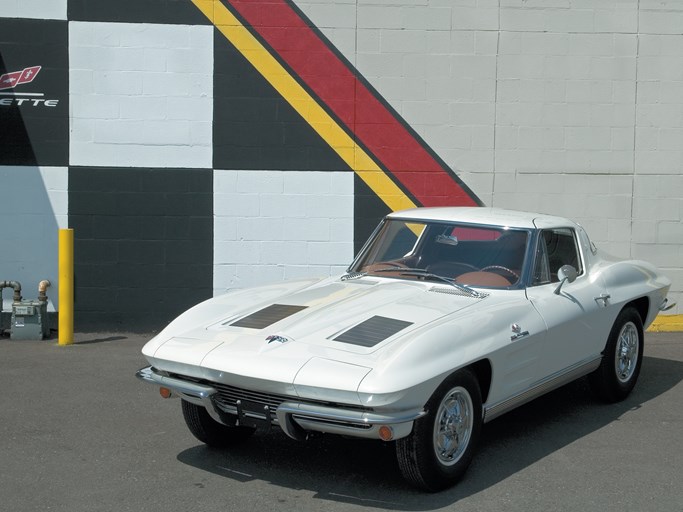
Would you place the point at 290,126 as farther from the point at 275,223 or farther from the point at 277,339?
the point at 277,339

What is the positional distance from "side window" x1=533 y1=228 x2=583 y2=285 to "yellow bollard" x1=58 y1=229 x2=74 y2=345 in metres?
4.62

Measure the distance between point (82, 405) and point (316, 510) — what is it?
107 inches

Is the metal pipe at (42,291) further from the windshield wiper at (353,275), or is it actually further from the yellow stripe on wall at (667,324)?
the yellow stripe on wall at (667,324)

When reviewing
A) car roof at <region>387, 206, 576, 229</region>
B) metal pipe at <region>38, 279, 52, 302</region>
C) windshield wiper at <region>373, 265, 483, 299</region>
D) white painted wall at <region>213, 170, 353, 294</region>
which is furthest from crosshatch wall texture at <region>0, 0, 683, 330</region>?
windshield wiper at <region>373, 265, 483, 299</region>

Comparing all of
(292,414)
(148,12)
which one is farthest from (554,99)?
(292,414)

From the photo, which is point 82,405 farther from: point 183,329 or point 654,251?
point 654,251

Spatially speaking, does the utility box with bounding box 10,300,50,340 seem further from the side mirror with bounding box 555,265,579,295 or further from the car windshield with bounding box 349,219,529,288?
the side mirror with bounding box 555,265,579,295

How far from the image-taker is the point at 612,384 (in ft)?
22.6

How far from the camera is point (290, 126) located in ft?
32.0

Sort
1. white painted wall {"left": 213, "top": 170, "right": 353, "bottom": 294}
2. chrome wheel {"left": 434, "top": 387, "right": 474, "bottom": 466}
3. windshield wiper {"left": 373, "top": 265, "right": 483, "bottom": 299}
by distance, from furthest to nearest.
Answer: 1. white painted wall {"left": 213, "top": 170, "right": 353, "bottom": 294}
2. windshield wiper {"left": 373, "top": 265, "right": 483, "bottom": 299}
3. chrome wheel {"left": 434, "top": 387, "right": 474, "bottom": 466}

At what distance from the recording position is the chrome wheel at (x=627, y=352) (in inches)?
276

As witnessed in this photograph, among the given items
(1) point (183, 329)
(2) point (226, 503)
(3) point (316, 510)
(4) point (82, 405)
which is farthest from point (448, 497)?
(4) point (82, 405)

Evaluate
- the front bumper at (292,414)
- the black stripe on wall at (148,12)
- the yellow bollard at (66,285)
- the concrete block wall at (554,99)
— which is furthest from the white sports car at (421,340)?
the black stripe on wall at (148,12)

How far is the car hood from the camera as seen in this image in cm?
486
